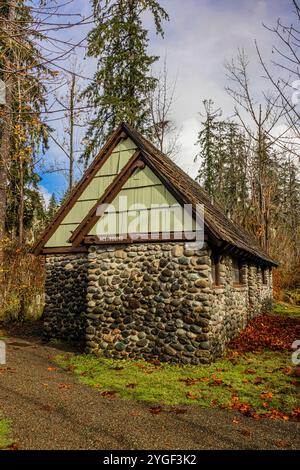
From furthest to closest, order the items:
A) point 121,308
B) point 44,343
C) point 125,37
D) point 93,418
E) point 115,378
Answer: point 125,37
point 44,343
point 121,308
point 115,378
point 93,418

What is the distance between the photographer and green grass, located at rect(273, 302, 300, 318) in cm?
1615

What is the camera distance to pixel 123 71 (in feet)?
62.3

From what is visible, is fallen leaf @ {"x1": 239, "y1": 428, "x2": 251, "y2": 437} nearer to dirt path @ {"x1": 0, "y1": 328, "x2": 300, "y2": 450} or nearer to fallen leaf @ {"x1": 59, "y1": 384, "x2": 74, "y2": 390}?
dirt path @ {"x1": 0, "y1": 328, "x2": 300, "y2": 450}

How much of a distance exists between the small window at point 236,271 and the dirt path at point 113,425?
18.7 ft

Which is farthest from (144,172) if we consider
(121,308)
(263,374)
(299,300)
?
(299,300)

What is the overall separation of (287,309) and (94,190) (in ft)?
39.6

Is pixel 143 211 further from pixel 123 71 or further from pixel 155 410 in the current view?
pixel 123 71

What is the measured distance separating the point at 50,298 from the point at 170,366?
5.40 metres

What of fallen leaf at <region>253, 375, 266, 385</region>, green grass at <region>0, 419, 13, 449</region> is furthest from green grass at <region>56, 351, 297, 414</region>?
green grass at <region>0, 419, 13, 449</region>

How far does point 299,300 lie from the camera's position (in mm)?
20188

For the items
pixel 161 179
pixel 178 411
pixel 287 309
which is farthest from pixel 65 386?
pixel 287 309

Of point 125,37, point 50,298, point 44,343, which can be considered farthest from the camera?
point 125,37

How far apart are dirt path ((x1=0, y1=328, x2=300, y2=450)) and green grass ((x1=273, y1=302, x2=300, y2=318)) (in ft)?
38.5

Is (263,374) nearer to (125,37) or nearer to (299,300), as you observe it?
(299,300)
